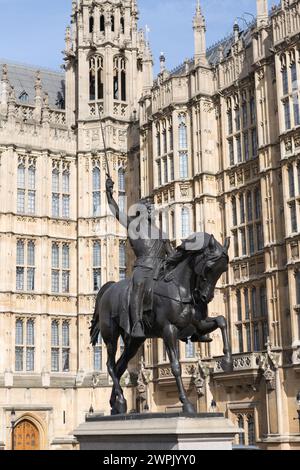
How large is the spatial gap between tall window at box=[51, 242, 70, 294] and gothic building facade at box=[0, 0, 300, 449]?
11cm

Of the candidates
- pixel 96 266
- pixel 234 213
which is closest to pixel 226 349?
pixel 234 213

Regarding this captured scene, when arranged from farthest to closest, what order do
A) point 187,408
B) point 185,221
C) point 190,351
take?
point 185,221 → point 190,351 → point 187,408

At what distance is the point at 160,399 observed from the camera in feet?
122

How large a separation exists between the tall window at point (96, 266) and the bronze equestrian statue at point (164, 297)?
1049 inches

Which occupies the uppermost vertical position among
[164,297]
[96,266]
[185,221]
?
[185,221]

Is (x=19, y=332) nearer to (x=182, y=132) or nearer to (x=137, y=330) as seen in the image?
(x=182, y=132)

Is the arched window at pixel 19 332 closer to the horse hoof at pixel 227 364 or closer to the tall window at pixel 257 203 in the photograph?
the tall window at pixel 257 203

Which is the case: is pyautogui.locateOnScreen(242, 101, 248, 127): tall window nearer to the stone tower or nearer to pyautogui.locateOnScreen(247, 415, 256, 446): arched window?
the stone tower

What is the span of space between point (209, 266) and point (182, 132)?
25.8 meters

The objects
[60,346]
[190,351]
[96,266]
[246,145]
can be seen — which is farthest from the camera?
[96,266]

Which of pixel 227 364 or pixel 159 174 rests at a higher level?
pixel 159 174

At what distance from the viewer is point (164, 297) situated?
13.6 metres

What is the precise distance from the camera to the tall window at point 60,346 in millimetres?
40250

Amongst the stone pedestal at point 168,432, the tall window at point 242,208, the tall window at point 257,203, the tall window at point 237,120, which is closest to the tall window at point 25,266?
the tall window at point 242,208
